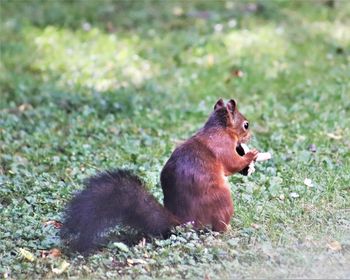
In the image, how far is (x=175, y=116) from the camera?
28.6 feet

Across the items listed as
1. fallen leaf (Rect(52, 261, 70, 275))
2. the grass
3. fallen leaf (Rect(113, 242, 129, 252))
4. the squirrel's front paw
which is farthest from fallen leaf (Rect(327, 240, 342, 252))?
fallen leaf (Rect(52, 261, 70, 275))

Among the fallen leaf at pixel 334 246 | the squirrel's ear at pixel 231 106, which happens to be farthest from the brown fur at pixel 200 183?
the fallen leaf at pixel 334 246

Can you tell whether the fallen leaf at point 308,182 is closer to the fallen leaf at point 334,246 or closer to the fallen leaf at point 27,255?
the fallen leaf at point 334,246

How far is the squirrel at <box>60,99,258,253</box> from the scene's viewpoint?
16.8 feet

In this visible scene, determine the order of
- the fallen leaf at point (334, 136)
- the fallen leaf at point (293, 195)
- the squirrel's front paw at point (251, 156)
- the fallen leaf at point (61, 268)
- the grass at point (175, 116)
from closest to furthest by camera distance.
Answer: the fallen leaf at point (61, 268)
the grass at point (175, 116)
the squirrel's front paw at point (251, 156)
the fallen leaf at point (293, 195)
the fallen leaf at point (334, 136)

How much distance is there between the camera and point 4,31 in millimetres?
11344

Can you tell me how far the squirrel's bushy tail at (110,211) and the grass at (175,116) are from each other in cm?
11

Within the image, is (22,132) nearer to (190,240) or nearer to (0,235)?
(0,235)

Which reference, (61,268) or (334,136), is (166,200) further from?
(334,136)

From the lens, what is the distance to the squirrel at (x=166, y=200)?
5.11 m

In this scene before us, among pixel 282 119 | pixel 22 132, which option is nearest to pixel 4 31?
pixel 22 132

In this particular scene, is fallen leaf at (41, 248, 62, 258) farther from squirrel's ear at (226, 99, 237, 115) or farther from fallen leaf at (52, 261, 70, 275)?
squirrel's ear at (226, 99, 237, 115)

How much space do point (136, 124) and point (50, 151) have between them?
1099 millimetres

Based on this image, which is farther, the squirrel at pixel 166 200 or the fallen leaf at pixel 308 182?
the fallen leaf at pixel 308 182
